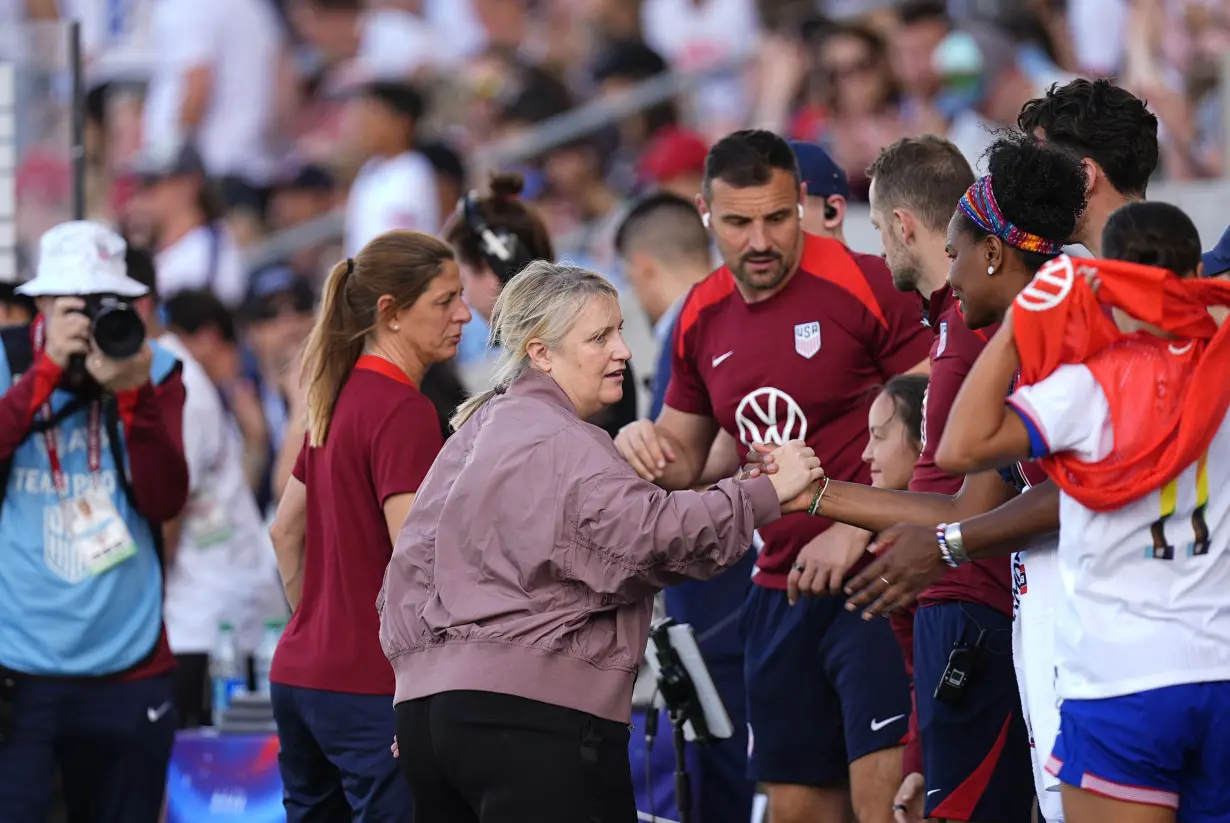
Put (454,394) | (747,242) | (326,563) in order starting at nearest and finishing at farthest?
(326,563) → (747,242) → (454,394)

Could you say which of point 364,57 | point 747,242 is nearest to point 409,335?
point 747,242

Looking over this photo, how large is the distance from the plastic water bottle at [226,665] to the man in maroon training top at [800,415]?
112 inches

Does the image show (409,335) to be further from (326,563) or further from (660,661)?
(660,661)

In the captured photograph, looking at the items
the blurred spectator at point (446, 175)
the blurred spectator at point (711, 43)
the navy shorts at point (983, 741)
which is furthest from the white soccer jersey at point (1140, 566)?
the blurred spectator at point (711, 43)

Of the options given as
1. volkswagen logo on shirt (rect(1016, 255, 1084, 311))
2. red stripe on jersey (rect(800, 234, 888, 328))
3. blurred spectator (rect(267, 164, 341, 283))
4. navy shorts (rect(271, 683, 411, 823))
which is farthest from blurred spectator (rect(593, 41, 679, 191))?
volkswagen logo on shirt (rect(1016, 255, 1084, 311))

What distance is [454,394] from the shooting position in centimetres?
613

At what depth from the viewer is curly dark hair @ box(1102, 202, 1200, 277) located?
3.59m

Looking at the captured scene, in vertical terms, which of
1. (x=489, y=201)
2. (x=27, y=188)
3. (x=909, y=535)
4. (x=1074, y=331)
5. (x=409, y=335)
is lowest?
(x=909, y=535)

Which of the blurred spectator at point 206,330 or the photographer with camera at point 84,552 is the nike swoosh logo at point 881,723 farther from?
the blurred spectator at point 206,330

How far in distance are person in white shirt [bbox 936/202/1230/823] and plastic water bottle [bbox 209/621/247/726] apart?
459cm

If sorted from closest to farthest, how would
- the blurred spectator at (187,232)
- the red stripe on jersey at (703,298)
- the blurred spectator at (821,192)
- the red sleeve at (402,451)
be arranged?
the red sleeve at (402,451)
the red stripe on jersey at (703,298)
the blurred spectator at (821,192)
the blurred spectator at (187,232)

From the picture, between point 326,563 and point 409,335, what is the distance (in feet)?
2.23

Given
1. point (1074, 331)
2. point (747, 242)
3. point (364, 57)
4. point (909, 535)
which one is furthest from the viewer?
point (364, 57)

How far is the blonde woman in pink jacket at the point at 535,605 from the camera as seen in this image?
3.86 m
